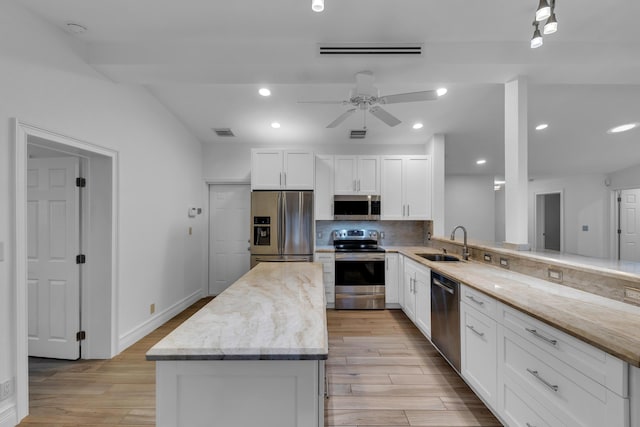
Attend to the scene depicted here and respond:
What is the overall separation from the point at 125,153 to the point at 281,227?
2095 mm

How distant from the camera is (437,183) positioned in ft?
14.4

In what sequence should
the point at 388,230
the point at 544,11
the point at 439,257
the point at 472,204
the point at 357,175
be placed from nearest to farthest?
the point at 544,11, the point at 439,257, the point at 357,175, the point at 388,230, the point at 472,204

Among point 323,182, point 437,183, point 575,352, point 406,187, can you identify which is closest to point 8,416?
point 575,352

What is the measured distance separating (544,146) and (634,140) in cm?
139

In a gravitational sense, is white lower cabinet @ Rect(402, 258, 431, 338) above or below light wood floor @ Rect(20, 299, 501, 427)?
above

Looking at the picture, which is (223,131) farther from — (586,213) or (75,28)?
(586,213)

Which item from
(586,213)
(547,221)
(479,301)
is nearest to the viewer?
(479,301)

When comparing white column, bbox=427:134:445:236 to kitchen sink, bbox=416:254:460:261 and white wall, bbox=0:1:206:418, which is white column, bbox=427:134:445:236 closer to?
kitchen sink, bbox=416:254:460:261

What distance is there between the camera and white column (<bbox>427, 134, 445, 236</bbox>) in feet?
14.4

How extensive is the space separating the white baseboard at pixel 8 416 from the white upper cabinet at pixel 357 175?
3.85 m

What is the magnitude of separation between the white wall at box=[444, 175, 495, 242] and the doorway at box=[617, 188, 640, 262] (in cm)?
243

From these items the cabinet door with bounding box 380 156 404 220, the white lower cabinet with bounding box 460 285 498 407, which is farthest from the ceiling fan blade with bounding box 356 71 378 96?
the cabinet door with bounding box 380 156 404 220

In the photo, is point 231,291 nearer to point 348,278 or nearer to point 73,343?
point 73,343

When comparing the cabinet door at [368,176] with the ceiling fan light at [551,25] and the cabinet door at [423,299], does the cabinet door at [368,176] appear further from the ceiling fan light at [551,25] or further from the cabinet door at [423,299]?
the ceiling fan light at [551,25]
